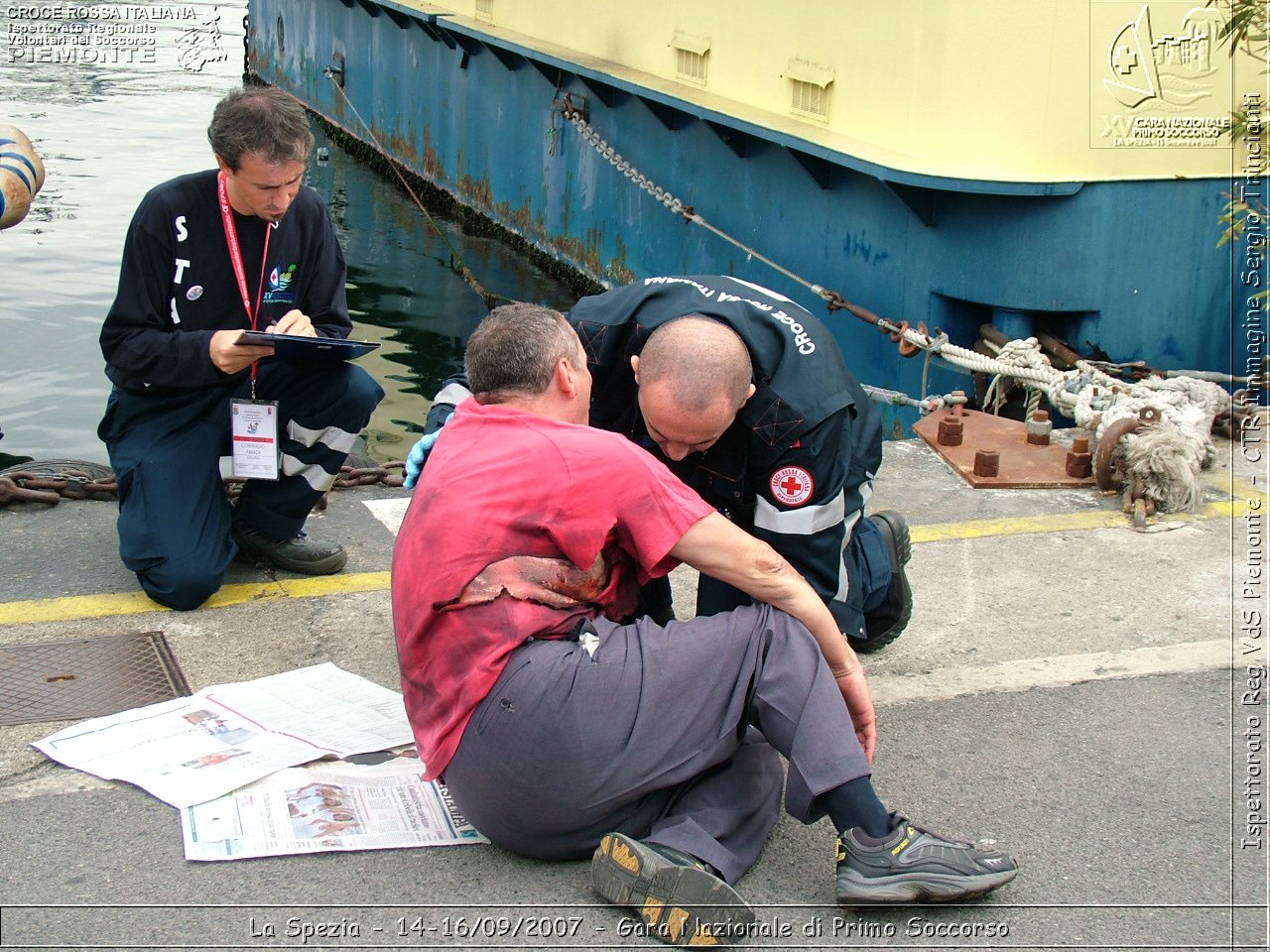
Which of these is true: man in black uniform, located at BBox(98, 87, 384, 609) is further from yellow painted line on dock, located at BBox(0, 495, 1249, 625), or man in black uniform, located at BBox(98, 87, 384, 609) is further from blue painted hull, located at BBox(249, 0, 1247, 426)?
blue painted hull, located at BBox(249, 0, 1247, 426)

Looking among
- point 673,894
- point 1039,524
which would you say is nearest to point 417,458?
point 673,894

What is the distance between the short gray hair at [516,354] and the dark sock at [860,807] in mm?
1039

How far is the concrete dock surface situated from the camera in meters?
2.72

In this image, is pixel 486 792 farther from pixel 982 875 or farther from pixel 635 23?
pixel 635 23

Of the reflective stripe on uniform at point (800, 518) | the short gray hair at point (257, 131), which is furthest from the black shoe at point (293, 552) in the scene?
the reflective stripe on uniform at point (800, 518)

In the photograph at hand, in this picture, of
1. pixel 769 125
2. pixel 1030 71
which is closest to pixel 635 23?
pixel 769 125

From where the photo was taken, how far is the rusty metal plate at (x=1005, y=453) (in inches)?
220

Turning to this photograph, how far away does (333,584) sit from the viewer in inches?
175

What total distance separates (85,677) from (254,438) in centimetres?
100

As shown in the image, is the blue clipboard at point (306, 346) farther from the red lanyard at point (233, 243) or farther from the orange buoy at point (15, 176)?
the orange buoy at point (15, 176)

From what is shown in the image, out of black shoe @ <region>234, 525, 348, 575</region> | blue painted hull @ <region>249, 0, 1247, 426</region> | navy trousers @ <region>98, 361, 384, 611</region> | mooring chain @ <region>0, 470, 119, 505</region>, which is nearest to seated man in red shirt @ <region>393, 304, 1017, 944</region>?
navy trousers @ <region>98, 361, 384, 611</region>

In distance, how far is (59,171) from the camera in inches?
627

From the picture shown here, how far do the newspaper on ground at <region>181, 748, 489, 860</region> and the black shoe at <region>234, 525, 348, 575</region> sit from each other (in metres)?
1.43

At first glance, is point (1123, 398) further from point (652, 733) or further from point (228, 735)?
point (228, 735)
